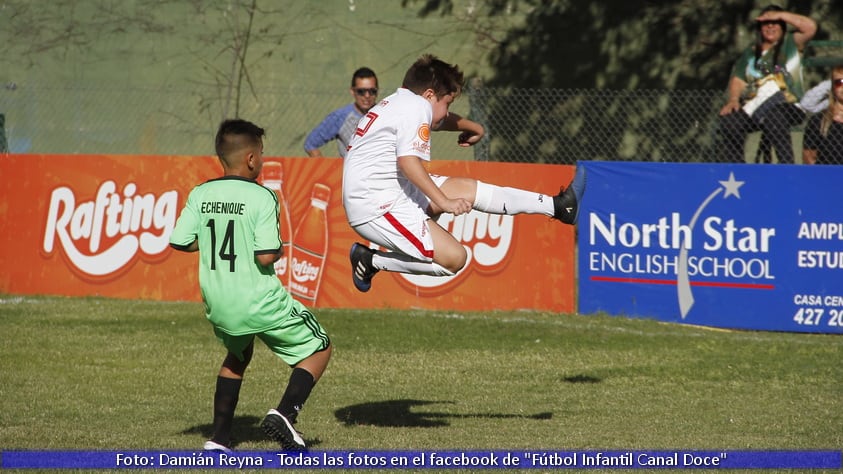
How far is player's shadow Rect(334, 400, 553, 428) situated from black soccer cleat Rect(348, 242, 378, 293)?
3.02ft

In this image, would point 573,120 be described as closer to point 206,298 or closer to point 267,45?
point 267,45

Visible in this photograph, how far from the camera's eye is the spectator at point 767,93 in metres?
12.3

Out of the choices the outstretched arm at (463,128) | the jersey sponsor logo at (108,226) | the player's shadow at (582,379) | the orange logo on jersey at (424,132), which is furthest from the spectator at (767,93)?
the orange logo on jersey at (424,132)

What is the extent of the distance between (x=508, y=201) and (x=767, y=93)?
5.99 meters

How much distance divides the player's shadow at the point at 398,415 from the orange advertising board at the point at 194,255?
3.96m

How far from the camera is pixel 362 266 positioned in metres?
7.39

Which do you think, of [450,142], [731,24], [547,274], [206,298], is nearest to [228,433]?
[206,298]

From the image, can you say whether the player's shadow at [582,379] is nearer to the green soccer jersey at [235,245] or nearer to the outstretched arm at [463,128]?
the outstretched arm at [463,128]

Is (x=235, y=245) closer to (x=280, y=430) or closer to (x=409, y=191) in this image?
(x=280, y=430)

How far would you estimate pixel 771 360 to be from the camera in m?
10.1

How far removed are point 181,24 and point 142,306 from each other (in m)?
7.64

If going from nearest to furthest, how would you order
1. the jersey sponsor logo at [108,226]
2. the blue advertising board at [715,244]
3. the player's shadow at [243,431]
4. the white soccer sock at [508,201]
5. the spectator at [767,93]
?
the player's shadow at [243,431] < the white soccer sock at [508,201] < the blue advertising board at [715,244] < the spectator at [767,93] < the jersey sponsor logo at [108,226]

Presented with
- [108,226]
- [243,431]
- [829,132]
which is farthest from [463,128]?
[108,226]

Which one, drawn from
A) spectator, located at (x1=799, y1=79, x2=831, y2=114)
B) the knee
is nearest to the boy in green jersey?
the knee
